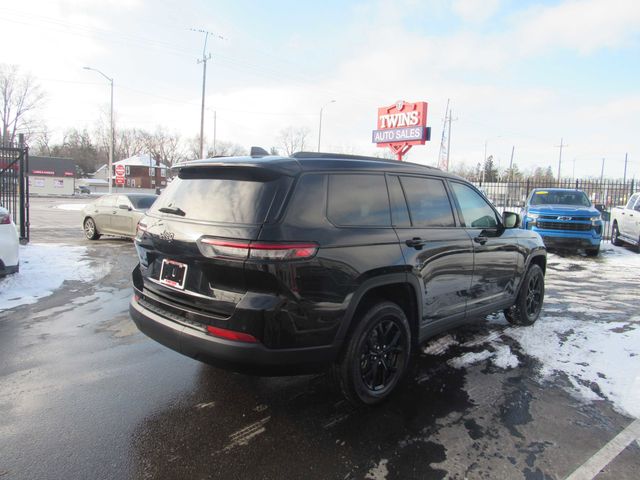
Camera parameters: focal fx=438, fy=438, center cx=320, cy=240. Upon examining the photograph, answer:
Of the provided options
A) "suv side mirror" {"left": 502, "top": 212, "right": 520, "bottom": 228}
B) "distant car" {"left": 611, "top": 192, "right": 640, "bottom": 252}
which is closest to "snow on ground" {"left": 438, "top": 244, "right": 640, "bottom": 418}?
"suv side mirror" {"left": 502, "top": 212, "right": 520, "bottom": 228}

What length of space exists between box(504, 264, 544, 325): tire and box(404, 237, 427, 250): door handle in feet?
7.93

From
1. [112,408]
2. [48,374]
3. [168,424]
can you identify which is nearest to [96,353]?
[48,374]

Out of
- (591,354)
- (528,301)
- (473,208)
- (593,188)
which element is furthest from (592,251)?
(473,208)

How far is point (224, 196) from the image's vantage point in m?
3.08

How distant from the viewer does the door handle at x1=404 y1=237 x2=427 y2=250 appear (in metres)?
3.48

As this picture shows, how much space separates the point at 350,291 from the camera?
299 cm

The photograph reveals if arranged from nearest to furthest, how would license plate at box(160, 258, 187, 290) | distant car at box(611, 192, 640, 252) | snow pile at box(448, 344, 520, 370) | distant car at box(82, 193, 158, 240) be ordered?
license plate at box(160, 258, 187, 290)
snow pile at box(448, 344, 520, 370)
distant car at box(82, 193, 158, 240)
distant car at box(611, 192, 640, 252)

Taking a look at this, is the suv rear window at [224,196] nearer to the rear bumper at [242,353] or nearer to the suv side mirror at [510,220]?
the rear bumper at [242,353]

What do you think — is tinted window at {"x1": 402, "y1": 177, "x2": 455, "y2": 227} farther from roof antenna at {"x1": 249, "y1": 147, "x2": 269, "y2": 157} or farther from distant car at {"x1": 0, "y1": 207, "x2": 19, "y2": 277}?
distant car at {"x1": 0, "y1": 207, "x2": 19, "y2": 277}

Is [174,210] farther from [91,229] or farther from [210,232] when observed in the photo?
[91,229]

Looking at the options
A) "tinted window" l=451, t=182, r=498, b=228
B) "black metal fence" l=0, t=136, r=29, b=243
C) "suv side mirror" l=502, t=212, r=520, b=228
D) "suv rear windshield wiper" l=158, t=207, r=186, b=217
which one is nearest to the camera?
"suv rear windshield wiper" l=158, t=207, r=186, b=217

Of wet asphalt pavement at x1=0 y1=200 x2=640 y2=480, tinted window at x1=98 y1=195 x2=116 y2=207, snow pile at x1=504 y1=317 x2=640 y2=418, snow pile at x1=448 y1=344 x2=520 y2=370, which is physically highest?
tinted window at x1=98 y1=195 x2=116 y2=207

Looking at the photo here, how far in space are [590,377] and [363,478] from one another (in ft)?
8.72

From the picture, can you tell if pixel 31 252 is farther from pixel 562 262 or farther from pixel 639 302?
pixel 562 262
